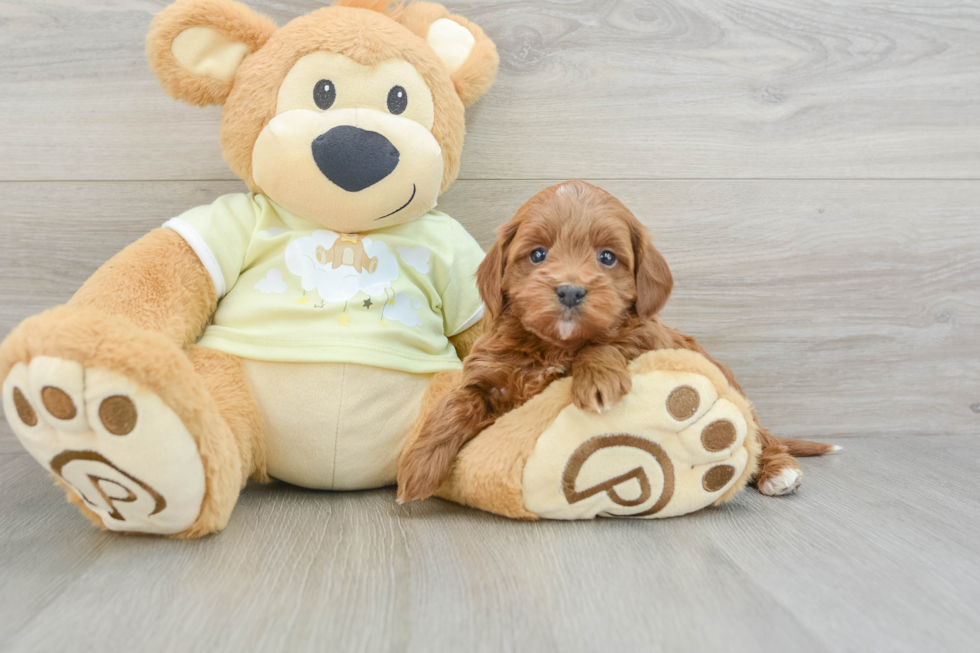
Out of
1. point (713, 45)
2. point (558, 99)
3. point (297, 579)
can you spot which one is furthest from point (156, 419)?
point (713, 45)

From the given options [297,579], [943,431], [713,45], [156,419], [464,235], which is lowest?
[943,431]

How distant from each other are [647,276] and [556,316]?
17cm

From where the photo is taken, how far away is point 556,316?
91 centimetres

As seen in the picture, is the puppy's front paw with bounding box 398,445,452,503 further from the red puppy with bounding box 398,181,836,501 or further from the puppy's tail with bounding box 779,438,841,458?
the puppy's tail with bounding box 779,438,841,458

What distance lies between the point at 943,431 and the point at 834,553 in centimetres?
91

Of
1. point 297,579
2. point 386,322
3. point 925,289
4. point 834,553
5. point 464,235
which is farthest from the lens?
point 925,289

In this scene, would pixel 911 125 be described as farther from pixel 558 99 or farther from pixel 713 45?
pixel 558 99

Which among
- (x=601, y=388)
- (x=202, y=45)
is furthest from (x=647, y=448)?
(x=202, y=45)

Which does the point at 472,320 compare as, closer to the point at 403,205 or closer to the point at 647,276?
the point at 403,205

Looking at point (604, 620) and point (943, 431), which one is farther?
point (943, 431)

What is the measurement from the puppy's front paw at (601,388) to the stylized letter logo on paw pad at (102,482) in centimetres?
55

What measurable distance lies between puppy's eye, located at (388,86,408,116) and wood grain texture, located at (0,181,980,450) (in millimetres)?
321

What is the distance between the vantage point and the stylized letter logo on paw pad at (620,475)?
3.05 ft

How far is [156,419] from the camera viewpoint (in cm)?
83
